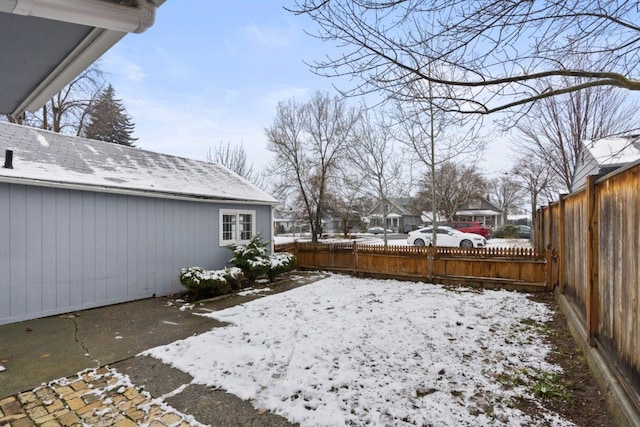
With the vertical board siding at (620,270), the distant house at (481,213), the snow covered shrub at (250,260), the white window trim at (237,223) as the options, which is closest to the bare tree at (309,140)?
the white window trim at (237,223)

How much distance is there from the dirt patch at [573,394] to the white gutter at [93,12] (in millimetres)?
4072

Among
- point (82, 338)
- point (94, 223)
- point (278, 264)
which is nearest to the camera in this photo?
point (82, 338)

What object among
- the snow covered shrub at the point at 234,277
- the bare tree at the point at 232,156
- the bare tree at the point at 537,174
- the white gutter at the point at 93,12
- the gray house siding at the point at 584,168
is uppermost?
the bare tree at the point at 232,156

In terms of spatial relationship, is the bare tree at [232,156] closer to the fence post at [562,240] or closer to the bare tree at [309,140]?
the bare tree at [309,140]

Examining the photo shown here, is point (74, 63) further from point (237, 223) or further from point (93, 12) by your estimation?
point (237, 223)

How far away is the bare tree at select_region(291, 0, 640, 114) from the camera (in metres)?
2.68

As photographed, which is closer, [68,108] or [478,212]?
[68,108]

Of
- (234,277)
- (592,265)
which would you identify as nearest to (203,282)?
(234,277)

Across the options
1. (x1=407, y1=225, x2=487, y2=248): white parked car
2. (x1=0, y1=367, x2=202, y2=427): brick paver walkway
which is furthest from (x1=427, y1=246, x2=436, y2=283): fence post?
(x1=0, y1=367, x2=202, y2=427): brick paver walkway

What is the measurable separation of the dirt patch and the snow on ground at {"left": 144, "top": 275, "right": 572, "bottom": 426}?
0.14m

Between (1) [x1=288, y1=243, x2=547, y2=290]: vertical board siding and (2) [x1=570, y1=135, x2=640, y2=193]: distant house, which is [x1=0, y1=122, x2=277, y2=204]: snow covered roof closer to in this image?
(1) [x1=288, y1=243, x2=547, y2=290]: vertical board siding

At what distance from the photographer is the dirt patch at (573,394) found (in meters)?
2.81

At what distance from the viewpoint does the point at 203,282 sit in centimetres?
709

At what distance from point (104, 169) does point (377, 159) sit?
11.3m
